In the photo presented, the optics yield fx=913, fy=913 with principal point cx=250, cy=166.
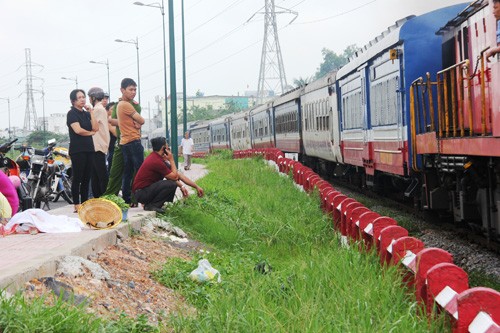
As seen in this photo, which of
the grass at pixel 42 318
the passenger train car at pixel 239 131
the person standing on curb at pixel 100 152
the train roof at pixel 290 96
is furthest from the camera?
the passenger train car at pixel 239 131

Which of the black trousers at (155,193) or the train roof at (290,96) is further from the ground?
the train roof at (290,96)

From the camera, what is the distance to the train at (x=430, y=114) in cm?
1043

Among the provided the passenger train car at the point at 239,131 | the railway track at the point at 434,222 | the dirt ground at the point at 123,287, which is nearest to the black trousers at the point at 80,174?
the dirt ground at the point at 123,287

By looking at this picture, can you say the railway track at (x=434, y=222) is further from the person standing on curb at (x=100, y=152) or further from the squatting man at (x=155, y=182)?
the person standing on curb at (x=100, y=152)

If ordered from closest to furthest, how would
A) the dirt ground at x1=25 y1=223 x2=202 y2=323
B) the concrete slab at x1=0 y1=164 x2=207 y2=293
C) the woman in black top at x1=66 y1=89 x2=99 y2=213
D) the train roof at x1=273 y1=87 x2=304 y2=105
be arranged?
1. the concrete slab at x1=0 y1=164 x2=207 y2=293
2. the dirt ground at x1=25 y1=223 x2=202 y2=323
3. the woman in black top at x1=66 y1=89 x2=99 y2=213
4. the train roof at x1=273 y1=87 x2=304 y2=105

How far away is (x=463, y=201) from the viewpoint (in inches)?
459

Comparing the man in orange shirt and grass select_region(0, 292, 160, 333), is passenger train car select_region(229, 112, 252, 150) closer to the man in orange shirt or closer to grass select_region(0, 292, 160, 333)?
the man in orange shirt

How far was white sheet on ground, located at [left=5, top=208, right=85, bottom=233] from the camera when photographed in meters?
10.2

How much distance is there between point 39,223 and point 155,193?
11.2ft

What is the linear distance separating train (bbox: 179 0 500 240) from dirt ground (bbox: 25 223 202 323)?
3.66 meters

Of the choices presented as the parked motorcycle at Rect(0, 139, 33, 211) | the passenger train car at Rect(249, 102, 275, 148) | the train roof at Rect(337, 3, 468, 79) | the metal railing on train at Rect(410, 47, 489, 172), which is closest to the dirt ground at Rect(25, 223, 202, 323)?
the metal railing on train at Rect(410, 47, 489, 172)

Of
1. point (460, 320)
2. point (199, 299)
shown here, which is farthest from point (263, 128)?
point (460, 320)

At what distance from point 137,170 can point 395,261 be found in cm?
794

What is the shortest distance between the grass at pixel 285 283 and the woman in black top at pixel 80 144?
1.35m
